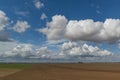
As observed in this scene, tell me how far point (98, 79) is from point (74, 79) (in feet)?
19.9

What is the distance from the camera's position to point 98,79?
6338 cm

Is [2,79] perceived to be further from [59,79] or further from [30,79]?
[59,79]

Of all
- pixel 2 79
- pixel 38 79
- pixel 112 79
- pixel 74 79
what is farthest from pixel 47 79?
pixel 112 79

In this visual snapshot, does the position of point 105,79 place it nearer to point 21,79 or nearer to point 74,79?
point 74,79

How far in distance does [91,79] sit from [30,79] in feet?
47.1

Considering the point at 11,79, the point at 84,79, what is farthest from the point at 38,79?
the point at 84,79

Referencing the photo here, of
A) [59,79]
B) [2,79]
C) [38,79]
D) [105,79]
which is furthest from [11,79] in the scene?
[105,79]

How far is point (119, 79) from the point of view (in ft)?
208

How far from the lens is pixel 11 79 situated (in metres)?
61.7

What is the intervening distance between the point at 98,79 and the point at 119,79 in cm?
499

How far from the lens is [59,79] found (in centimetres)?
6091

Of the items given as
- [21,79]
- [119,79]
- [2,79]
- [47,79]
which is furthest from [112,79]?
[2,79]

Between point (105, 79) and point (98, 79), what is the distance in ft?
5.42

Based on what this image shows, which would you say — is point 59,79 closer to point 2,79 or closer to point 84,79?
point 84,79
